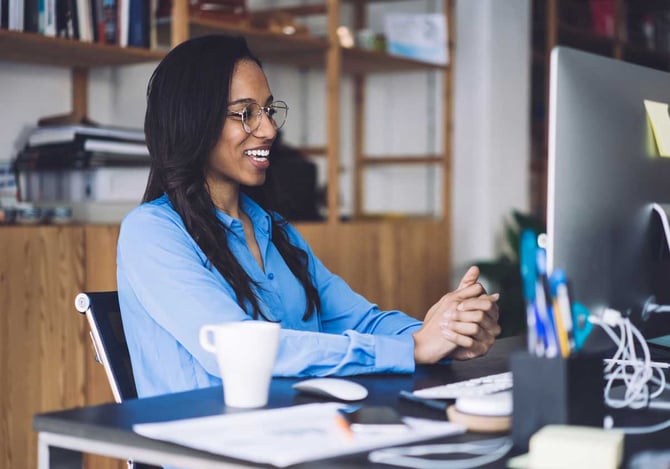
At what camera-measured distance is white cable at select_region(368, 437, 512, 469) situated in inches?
42.1

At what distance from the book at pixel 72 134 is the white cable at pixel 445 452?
2266 mm

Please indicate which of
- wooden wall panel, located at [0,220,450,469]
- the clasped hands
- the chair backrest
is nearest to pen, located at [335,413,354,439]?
the clasped hands

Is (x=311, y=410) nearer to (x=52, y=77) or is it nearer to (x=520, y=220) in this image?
(x=52, y=77)

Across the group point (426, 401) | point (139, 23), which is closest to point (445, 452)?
point (426, 401)

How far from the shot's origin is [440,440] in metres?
1.18

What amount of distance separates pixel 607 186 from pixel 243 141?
77 cm

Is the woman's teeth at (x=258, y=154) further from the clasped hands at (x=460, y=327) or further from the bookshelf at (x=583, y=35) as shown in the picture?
the bookshelf at (x=583, y=35)

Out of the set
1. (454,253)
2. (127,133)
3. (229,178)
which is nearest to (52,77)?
(127,133)

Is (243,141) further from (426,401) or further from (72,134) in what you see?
(72,134)

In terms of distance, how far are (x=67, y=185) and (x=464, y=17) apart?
8.05ft

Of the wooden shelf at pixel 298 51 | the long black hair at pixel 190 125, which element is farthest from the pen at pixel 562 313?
the wooden shelf at pixel 298 51

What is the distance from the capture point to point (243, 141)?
1.97m

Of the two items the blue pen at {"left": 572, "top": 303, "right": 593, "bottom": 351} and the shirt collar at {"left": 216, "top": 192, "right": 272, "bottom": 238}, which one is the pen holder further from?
A: the shirt collar at {"left": 216, "top": 192, "right": 272, "bottom": 238}

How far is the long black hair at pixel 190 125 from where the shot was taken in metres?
1.91
